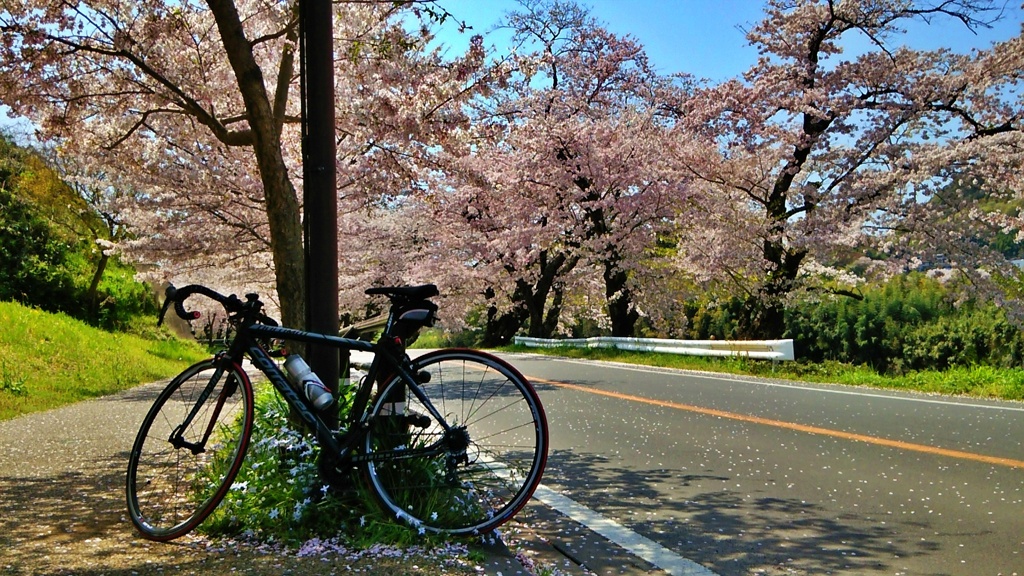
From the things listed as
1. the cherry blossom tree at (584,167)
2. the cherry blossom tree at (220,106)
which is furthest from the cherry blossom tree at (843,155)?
the cherry blossom tree at (220,106)

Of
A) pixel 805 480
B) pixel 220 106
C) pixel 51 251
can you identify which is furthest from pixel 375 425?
pixel 51 251

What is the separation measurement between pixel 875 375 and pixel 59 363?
536 inches

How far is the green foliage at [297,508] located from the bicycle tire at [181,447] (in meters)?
0.15

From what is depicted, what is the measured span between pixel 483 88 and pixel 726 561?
9767mm

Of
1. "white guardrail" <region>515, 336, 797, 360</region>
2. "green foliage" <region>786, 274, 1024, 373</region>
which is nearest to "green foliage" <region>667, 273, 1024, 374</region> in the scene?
"green foliage" <region>786, 274, 1024, 373</region>

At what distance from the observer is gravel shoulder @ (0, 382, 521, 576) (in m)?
3.52

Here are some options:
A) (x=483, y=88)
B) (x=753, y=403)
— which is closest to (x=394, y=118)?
(x=483, y=88)

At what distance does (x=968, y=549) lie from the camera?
4309mm

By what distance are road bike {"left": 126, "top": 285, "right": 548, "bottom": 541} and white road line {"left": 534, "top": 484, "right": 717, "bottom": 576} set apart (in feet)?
2.39

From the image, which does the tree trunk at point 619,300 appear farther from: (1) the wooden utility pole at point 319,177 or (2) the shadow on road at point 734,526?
(1) the wooden utility pole at point 319,177

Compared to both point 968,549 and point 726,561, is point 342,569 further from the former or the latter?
point 968,549

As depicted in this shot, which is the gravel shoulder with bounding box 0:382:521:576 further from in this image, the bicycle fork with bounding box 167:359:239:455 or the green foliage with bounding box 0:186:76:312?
the green foliage with bounding box 0:186:76:312

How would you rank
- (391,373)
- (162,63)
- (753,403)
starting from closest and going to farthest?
(391,373), (753,403), (162,63)

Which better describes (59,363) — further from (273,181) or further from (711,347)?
(711,347)
